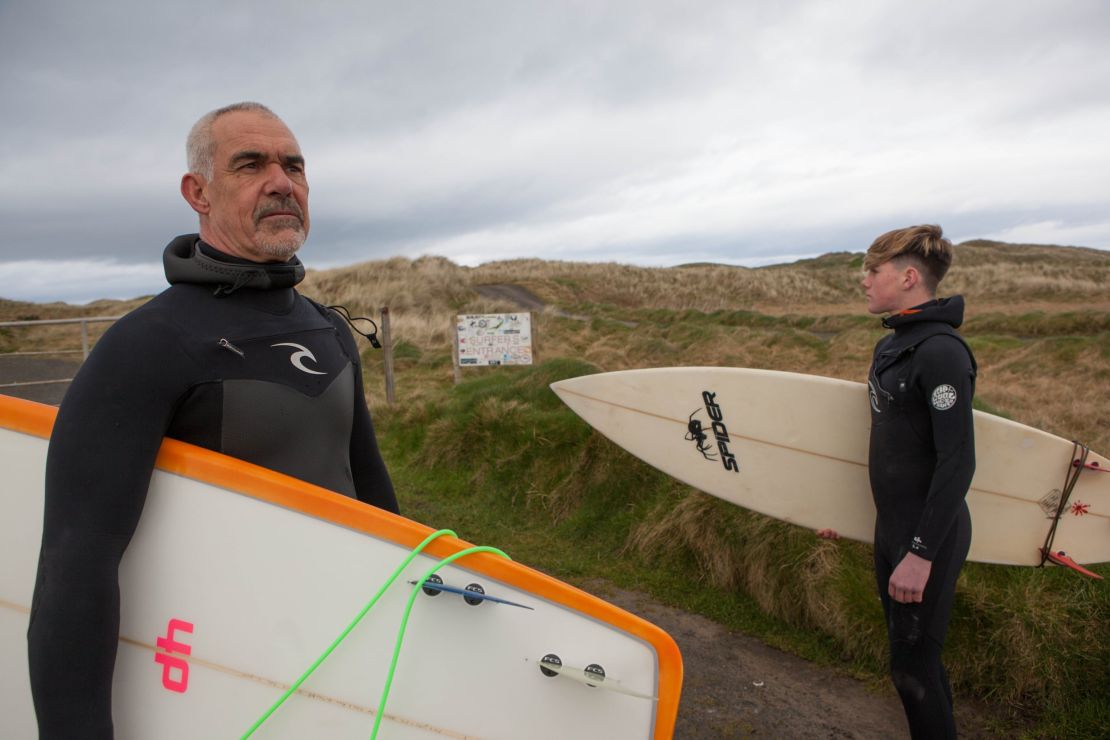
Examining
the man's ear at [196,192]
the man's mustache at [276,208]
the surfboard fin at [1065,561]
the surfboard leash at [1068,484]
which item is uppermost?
the man's ear at [196,192]

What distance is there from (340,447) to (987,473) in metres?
2.99

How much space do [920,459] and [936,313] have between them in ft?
1.59

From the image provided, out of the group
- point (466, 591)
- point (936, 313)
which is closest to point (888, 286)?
point (936, 313)

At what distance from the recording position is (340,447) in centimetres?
167

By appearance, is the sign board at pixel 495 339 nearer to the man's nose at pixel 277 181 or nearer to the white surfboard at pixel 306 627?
the man's nose at pixel 277 181

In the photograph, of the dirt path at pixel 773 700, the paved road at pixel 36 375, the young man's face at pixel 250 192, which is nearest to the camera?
the young man's face at pixel 250 192

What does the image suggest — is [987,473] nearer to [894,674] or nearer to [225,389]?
[894,674]

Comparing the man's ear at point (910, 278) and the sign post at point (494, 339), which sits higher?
the man's ear at point (910, 278)

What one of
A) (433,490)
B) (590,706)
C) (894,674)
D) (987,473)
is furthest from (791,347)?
(590,706)

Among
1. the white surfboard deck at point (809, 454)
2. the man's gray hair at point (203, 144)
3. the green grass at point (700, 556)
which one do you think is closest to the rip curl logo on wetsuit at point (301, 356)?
the man's gray hair at point (203, 144)

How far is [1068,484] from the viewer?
3.10 meters

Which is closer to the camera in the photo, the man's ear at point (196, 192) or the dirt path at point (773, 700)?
the man's ear at point (196, 192)

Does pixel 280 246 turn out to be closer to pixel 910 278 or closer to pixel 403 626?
pixel 403 626

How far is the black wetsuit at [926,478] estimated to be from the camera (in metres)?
2.07
